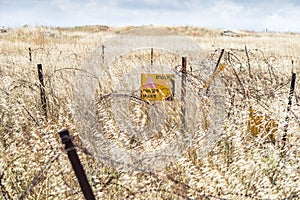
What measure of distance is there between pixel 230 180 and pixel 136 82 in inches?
106

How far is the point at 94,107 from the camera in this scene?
10.1ft

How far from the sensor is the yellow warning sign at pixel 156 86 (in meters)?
2.98

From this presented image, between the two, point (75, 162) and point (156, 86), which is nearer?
point (75, 162)

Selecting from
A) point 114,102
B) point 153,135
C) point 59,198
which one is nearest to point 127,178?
point 59,198

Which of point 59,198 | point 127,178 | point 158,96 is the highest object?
point 158,96

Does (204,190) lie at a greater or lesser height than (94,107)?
lesser

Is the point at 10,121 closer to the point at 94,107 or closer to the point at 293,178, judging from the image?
the point at 94,107

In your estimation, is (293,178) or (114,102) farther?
(114,102)

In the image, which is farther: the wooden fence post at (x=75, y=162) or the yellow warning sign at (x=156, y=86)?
the yellow warning sign at (x=156, y=86)

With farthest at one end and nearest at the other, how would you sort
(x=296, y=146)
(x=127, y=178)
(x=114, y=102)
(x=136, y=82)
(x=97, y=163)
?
(x=136, y=82) < (x=114, y=102) < (x=296, y=146) < (x=97, y=163) < (x=127, y=178)

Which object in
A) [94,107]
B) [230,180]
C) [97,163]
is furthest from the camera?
[94,107]

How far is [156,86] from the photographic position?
3035 millimetres

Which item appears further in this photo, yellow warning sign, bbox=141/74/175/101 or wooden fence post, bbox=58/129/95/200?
yellow warning sign, bbox=141/74/175/101

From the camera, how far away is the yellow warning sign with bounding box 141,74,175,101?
2.98 m
